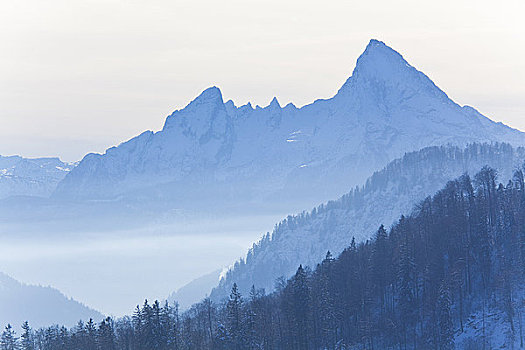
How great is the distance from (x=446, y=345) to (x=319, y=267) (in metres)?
45.3

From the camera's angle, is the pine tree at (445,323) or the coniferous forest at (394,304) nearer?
the pine tree at (445,323)

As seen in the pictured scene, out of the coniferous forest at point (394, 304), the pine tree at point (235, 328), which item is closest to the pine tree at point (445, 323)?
the coniferous forest at point (394, 304)

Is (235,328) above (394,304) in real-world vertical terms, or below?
below

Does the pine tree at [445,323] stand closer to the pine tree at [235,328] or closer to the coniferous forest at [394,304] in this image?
the coniferous forest at [394,304]

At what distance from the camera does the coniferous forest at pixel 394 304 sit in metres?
150

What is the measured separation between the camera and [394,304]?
171 metres

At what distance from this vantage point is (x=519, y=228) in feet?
571

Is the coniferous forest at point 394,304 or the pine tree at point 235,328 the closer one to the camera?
the pine tree at point 235,328

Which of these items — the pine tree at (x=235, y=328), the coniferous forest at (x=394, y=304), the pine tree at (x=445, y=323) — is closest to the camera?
the pine tree at (x=235, y=328)

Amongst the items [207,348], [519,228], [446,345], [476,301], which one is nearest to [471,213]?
[519,228]

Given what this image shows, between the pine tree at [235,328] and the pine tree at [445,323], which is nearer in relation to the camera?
the pine tree at [235,328]

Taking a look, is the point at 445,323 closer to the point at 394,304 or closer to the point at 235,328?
the point at 394,304

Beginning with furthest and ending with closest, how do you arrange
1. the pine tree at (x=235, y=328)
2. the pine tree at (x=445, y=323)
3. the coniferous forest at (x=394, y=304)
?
1. the coniferous forest at (x=394, y=304)
2. the pine tree at (x=445, y=323)
3. the pine tree at (x=235, y=328)

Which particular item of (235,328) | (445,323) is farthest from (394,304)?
(235,328)
